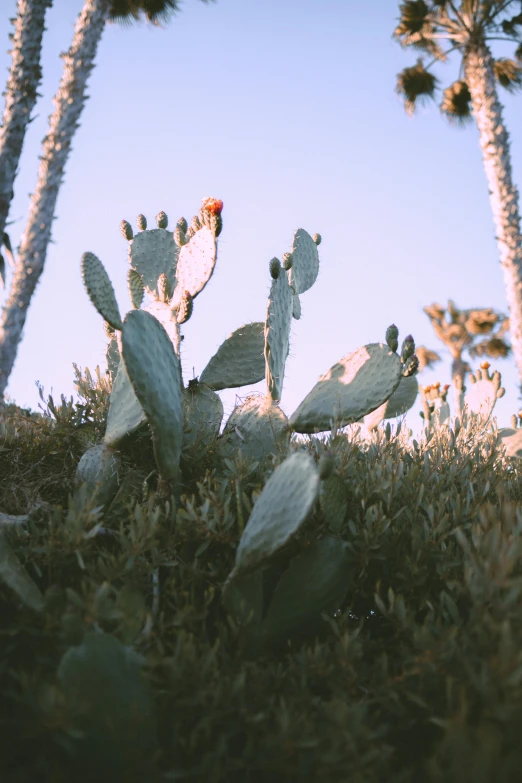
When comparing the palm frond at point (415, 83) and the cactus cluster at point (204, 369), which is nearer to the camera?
the cactus cluster at point (204, 369)

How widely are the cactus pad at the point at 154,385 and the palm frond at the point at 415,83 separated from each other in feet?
43.0

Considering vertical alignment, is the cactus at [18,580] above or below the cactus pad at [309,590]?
above

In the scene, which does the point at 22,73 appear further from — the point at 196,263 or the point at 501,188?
the point at 501,188

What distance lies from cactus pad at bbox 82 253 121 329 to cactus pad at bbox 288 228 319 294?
1588mm

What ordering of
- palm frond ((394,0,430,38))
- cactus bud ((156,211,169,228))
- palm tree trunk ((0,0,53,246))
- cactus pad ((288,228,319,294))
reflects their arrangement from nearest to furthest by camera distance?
cactus pad ((288,228,319,294)) < cactus bud ((156,211,169,228)) < palm tree trunk ((0,0,53,246)) < palm frond ((394,0,430,38))

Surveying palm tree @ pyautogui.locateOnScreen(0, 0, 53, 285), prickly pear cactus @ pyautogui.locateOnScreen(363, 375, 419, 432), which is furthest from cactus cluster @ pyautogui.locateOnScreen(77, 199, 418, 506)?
palm tree @ pyautogui.locateOnScreen(0, 0, 53, 285)

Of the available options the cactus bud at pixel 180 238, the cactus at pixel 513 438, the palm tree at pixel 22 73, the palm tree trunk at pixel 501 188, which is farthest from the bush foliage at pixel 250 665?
the palm tree trunk at pixel 501 188

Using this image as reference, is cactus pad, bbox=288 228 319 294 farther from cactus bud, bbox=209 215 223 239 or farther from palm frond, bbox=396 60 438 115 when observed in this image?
palm frond, bbox=396 60 438 115

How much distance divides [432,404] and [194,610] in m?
5.60

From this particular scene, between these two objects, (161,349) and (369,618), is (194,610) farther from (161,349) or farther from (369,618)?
(161,349)

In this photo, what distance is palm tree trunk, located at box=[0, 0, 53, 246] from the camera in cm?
802

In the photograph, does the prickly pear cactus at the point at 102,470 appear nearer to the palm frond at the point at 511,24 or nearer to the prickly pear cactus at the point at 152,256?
the prickly pear cactus at the point at 152,256

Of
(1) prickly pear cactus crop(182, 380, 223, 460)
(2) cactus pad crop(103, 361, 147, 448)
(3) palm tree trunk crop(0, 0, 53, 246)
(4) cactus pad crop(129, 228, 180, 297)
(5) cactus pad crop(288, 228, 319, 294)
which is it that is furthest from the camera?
(3) palm tree trunk crop(0, 0, 53, 246)

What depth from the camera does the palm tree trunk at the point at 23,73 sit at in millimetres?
8016
